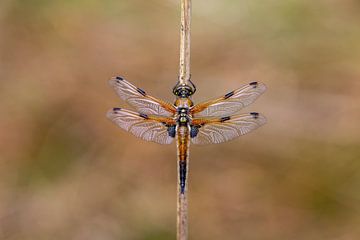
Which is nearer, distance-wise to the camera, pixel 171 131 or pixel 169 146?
pixel 171 131

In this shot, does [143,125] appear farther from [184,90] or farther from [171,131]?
[184,90]

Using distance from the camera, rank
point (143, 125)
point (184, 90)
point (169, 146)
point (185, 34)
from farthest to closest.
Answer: point (169, 146) → point (143, 125) → point (184, 90) → point (185, 34)

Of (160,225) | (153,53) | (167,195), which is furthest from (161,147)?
(153,53)

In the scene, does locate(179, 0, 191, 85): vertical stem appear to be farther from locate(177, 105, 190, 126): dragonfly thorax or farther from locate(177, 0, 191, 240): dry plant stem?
locate(177, 105, 190, 126): dragonfly thorax

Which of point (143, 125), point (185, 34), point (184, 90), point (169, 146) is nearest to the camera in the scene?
point (185, 34)

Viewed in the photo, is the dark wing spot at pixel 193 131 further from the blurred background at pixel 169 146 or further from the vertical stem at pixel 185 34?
the blurred background at pixel 169 146

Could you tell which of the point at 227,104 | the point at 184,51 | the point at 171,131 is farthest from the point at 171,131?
the point at 184,51

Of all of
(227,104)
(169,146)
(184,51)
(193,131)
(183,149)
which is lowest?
(183,149)
